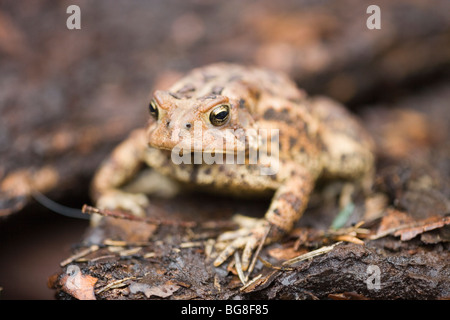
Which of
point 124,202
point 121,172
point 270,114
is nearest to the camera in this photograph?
point 270,114

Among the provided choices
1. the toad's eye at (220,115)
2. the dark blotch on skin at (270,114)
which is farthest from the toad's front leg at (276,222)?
the toad's eye at (220,115)

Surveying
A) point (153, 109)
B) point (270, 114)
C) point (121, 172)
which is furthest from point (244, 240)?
point (121, 172)

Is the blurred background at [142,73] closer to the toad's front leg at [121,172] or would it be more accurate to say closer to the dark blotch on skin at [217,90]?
the toad's front leg at [121,172]

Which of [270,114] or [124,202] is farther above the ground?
[270,114]

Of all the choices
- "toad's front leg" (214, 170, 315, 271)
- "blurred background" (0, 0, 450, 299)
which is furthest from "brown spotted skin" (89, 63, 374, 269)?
"blurred background" (0, 0, 450, 299)

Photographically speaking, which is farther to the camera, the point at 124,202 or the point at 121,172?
the point at 121,172

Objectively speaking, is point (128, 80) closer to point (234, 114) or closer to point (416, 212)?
point (234, 114)

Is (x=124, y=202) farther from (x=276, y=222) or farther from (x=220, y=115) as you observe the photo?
(x=276, y=222)
